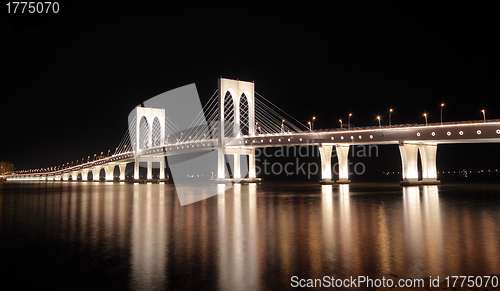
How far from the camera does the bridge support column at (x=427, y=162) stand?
4216cm

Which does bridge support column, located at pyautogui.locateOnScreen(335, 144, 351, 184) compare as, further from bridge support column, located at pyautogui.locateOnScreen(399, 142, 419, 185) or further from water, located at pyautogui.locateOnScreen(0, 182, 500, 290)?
water, located at pyautogui.locateOnScreen(0, 182, 500, 290)

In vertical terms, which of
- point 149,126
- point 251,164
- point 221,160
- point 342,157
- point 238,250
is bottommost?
point 238,250

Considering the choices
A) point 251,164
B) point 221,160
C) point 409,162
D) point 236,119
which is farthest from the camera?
point 251,164

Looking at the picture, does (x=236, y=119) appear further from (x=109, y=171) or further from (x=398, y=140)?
(x=109, y=171)

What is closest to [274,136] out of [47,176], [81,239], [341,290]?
[81,239]

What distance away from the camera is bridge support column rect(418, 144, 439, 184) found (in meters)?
42.2

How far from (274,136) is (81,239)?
41.1 m

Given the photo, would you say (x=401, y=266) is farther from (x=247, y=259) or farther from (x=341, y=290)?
(x=247, y=259)

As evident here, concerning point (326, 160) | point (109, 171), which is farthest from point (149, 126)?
point (326, 160)

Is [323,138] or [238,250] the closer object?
→ [238,250]

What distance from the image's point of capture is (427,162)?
42.2 metres

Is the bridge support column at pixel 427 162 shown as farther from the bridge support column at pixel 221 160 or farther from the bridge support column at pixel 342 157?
the bridge support column at pixel 221 160

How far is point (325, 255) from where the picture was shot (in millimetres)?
8602

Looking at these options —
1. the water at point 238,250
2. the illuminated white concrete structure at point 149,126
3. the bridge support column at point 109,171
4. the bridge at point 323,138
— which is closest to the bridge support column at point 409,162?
the bridge at point 323,138
